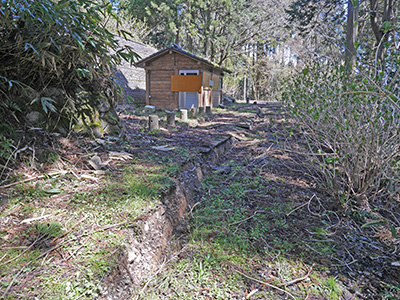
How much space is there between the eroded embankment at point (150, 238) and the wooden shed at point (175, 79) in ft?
32.4

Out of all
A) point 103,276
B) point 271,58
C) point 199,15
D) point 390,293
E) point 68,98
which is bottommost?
point 390,293

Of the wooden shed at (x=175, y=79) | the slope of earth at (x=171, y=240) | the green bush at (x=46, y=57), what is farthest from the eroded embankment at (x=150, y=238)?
the wooden shed at (x=175, y=79)

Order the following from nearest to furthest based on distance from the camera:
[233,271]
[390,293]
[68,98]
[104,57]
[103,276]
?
[103,276]
[390,293]
[233,271]
[68,98]
[104,57]

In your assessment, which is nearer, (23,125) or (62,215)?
(62,215)

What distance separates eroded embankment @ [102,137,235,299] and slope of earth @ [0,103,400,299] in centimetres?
1

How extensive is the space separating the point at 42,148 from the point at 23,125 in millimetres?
344

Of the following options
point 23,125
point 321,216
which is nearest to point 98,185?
point 23,125

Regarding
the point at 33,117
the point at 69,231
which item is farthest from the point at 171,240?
the point at 33,117

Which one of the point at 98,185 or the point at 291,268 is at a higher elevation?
the point at 98,185

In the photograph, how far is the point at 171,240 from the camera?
2568 millimetres

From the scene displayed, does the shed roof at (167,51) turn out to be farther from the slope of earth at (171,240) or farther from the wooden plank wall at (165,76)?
the slope of earth at (171,240)

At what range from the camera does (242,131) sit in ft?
25.8

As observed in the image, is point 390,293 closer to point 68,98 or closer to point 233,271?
point 233,271

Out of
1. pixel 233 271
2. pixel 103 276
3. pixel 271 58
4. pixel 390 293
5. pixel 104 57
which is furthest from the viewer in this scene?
pixel 271 58
